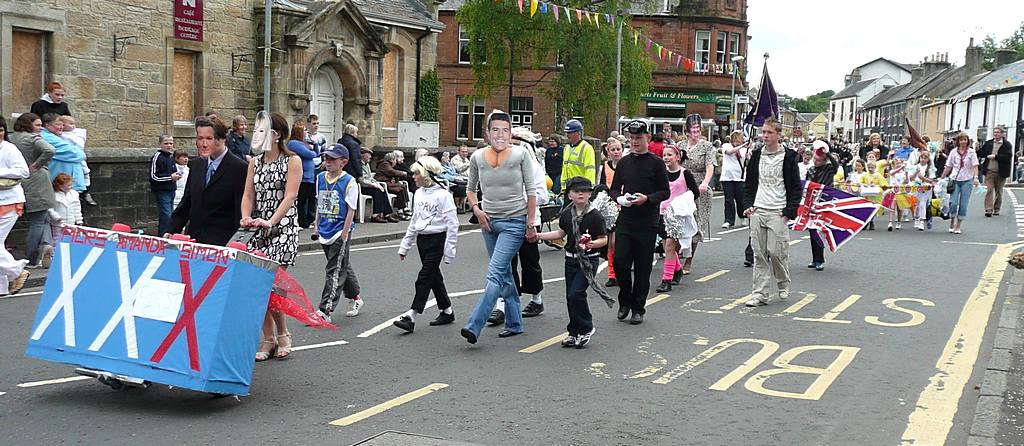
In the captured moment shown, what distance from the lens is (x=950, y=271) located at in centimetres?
1387

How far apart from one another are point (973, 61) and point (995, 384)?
8033 centimetres

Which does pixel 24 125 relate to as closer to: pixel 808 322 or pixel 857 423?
pixel 808 322

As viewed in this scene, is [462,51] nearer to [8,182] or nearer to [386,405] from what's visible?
[8,182]

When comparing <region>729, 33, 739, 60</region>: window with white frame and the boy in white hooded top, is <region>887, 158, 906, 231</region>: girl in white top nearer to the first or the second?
the boy in white hooded top

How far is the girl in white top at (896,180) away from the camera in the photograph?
→ 20828mm

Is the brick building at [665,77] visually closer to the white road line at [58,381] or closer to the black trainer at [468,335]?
the black trainer at [468,335]

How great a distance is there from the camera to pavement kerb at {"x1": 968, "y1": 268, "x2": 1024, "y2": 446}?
601 cm

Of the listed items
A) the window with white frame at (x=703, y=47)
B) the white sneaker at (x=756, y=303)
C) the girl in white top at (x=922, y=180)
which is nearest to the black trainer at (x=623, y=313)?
the white sneaker at (x=756, y=303)

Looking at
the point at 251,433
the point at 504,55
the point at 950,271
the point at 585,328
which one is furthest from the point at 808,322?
the point at 504,55

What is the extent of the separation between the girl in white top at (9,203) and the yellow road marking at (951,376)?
884cm

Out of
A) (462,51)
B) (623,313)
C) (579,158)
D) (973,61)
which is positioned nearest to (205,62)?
(579,158)

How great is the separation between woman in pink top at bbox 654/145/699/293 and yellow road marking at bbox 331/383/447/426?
518 cm

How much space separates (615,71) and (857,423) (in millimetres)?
41536

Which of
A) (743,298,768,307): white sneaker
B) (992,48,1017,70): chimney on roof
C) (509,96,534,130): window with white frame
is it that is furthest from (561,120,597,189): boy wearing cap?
(992,48,1017,70): chimney on roof
